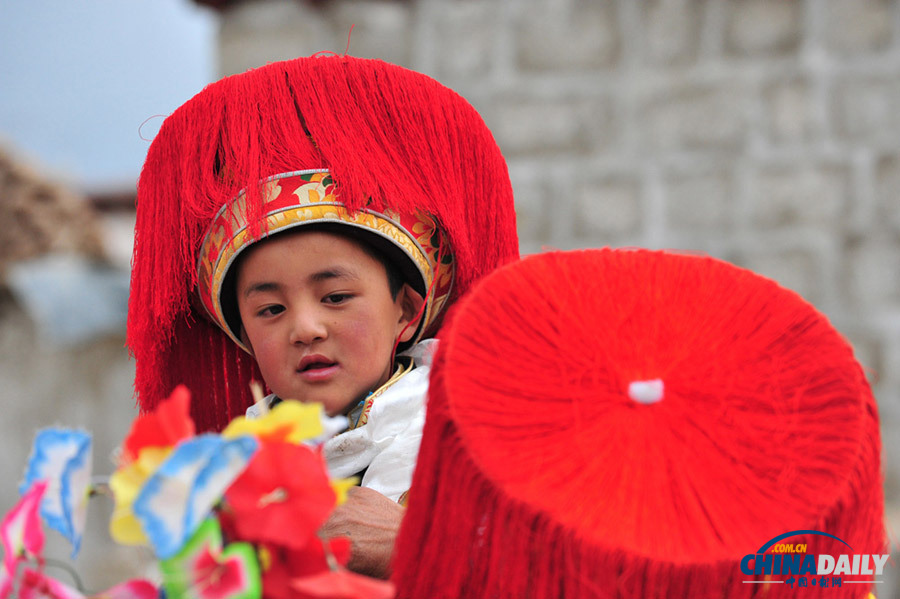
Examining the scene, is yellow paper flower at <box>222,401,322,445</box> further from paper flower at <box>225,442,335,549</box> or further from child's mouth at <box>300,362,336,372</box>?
child's mouth at <box>300,362,336,372</box>

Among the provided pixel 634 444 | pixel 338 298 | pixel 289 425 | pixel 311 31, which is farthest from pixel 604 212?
pixel 289 425

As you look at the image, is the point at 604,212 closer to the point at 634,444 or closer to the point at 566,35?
the point at 566,35

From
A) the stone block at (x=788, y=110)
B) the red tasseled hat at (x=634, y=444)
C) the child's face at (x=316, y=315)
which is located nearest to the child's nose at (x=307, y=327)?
the child's face at (x=316, y=315)

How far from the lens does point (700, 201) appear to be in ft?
7.86

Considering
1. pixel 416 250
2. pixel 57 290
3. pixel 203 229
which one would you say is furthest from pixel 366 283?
pixel 57 290

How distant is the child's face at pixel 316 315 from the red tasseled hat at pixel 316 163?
4cm

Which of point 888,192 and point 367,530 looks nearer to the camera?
point 367,530

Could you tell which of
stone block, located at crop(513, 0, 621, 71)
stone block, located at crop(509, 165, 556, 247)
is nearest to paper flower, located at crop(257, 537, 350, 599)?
stone block, located at crop(509, 165, 556, 247)

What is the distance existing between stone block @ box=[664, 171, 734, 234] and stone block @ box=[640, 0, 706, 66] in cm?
31

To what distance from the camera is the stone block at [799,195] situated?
93.0 inches

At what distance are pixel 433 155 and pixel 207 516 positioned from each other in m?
0.56

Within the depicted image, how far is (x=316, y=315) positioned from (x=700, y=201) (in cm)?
168

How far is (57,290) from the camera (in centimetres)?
279

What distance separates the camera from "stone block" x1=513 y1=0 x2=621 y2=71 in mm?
2396
